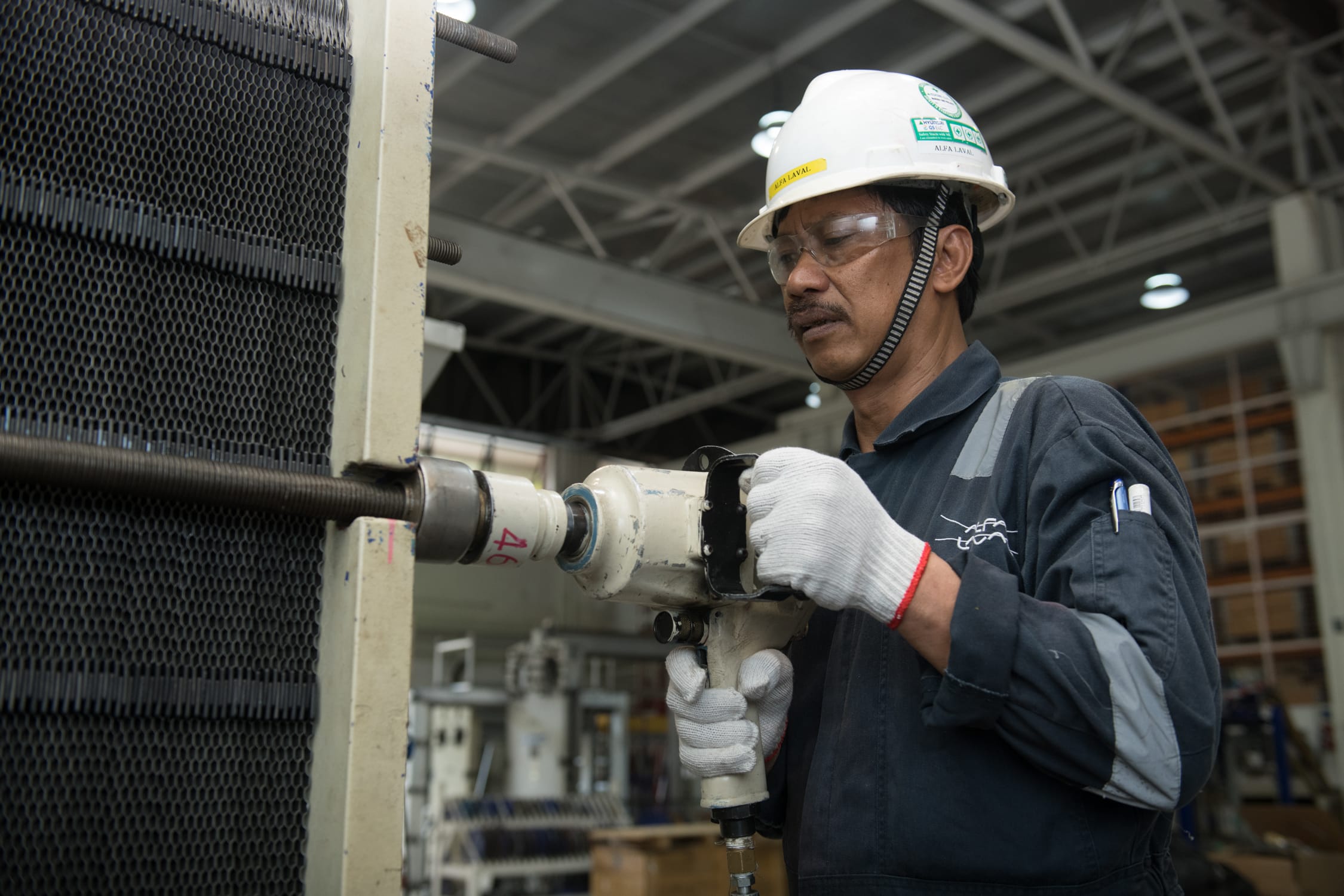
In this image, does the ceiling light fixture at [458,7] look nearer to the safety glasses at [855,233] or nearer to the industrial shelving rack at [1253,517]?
the safety glasses at [855,233]

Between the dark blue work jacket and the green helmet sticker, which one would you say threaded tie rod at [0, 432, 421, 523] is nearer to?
the dark blue work jacket

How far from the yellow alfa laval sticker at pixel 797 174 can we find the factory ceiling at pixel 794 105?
189 inches

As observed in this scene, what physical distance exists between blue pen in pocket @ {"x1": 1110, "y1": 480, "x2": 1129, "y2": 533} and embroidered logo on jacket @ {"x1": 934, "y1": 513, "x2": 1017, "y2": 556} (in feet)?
0.50

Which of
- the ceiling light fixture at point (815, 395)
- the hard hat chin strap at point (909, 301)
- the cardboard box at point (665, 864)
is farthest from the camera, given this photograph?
the ceiling light fixture at point (815, 395)

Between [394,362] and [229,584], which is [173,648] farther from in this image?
[394,362]

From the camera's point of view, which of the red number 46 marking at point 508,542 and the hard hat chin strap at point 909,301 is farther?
the hard hat chin strap at point 909,301

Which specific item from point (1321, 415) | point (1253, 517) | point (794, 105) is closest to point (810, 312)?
point (794, 105)

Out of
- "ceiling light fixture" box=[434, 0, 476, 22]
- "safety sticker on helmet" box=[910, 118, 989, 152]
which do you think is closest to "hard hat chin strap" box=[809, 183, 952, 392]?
"safety sticker on helmet" box=[910, 118, 989, 152]

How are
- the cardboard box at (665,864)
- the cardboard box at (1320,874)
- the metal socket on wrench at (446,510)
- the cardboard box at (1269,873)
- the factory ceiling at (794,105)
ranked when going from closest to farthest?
1. the metal socket on wrench at (446,510)
2. the cardboard box at (1269,873)
3. the cardboard box at (1320,874)
4. the cardboard box at (665,864)
5. the factory ceiling at (794,105)

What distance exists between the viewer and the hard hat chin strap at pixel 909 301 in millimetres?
1719

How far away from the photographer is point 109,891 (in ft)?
3.10

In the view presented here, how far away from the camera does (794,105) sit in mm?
7895

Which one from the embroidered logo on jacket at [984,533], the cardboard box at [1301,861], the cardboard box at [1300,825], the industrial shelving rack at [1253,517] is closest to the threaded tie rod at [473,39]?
the embroidered logo on jacket at [984,533]

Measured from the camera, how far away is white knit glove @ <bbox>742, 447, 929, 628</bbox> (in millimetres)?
1281
